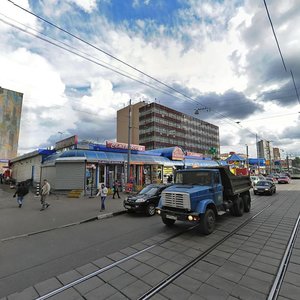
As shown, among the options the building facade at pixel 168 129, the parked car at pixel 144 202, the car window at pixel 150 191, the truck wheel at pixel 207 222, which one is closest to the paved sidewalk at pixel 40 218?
the parked car at pixel 144 202

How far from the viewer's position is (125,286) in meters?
3.91

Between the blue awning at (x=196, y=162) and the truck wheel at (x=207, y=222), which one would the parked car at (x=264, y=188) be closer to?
the blue awning at (x=196, y=162)

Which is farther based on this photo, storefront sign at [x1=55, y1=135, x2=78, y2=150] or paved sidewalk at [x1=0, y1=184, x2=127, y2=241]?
storefront sign at [x1=55, y1=135, x2=78, y2=150]

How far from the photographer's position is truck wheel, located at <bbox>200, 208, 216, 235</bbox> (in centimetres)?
698

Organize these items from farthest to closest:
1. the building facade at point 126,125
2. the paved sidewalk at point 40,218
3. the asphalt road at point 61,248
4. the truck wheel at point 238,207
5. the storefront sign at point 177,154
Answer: the building facade at point 126,125, the storefront sign at point 177,154, the truck wheel at point 238,207, the paved sidewalk at point 40,218, the asphalt road at point 61,248

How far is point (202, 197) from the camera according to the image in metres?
7.52

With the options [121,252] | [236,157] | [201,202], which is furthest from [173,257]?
[236,157]

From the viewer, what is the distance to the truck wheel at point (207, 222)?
22.9 ft

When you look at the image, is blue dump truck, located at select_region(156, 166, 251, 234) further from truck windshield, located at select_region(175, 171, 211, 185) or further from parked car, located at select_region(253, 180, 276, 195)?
parked car, located at select_region(253, 180, 276, 195)

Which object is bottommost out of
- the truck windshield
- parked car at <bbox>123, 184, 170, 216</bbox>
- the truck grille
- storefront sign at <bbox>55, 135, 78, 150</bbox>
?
parked car at <bbox>123, 184, 170, 216</bbox>

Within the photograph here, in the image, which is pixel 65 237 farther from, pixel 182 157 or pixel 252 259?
pixel 182 157

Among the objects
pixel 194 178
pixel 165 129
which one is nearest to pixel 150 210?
pixel 194 178

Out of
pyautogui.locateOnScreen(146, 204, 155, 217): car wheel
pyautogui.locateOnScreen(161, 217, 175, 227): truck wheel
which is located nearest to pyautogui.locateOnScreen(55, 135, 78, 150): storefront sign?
pyautogui.locateOnScreen(146, 204, 155, 217): car wheel

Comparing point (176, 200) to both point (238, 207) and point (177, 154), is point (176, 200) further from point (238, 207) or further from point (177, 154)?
point (177, 154)
